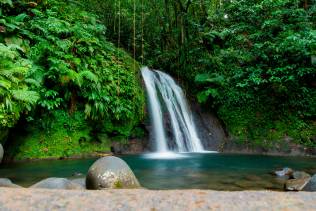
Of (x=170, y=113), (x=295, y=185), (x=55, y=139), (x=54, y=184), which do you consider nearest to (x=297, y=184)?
(x=295, y=185)

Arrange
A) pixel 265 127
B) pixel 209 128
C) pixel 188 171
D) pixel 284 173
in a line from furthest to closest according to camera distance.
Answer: pixel 209 128
pixel 265 127
pixel 188 171
pixel 284 173

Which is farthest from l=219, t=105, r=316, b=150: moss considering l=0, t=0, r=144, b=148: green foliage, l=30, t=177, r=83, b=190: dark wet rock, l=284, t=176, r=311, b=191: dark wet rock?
l=30, t=177, r=83, b=190: dark wet rock

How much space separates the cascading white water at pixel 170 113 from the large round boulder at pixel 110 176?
680 cm

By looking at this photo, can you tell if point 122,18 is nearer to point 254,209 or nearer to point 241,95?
point 241,95

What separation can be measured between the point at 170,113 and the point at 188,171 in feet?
16.4

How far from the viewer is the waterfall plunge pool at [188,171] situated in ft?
21.0

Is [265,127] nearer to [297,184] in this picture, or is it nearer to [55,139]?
[297,184]

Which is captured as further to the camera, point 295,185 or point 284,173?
point 284,173

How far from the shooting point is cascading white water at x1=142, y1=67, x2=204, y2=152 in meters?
12.1

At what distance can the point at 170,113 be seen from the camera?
500 inches

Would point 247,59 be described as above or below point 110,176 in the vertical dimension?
above

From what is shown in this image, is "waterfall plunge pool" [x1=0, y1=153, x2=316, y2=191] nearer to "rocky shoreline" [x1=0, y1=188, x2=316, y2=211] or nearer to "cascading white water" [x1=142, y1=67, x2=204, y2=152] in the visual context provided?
"cascading white water" [x1=142, y1=67, x2=204, y2=152]

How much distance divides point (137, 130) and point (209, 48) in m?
5.99

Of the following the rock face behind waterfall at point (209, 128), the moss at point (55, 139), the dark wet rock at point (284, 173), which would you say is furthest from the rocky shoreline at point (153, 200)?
the rock face behind waterfall at point (209, 128)
